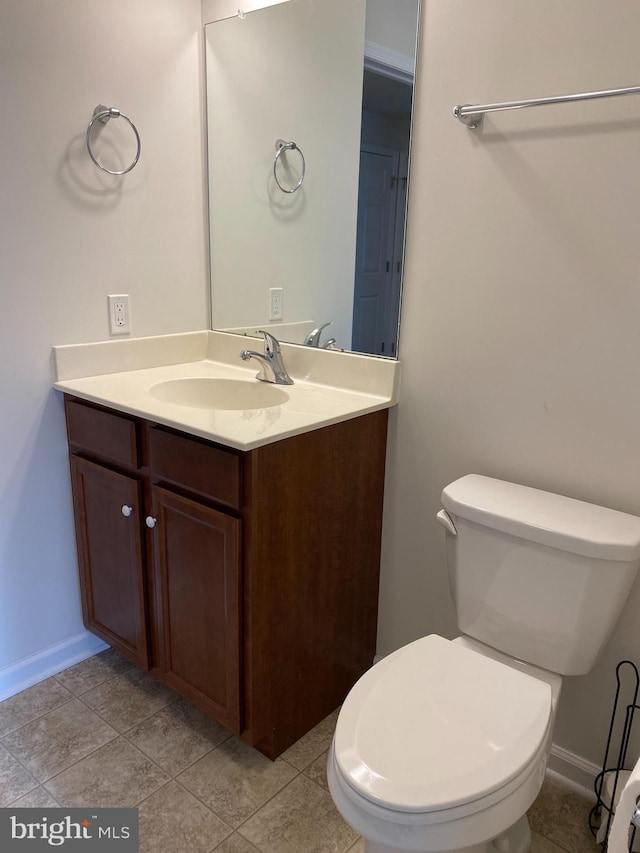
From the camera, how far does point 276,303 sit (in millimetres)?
2059

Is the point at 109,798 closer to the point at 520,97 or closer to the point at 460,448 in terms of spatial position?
the point at 460,448

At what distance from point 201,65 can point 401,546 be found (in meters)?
1.65

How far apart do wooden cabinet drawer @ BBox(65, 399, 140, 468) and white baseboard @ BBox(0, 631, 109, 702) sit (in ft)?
2.22

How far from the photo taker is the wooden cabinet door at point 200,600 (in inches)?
58.5

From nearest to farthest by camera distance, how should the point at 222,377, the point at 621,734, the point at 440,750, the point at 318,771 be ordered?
the point at 440,750 < the point at 621,734 < the point at 318,771 < the point at 222,377

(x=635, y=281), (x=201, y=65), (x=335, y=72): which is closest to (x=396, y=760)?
(x=635, y=281)

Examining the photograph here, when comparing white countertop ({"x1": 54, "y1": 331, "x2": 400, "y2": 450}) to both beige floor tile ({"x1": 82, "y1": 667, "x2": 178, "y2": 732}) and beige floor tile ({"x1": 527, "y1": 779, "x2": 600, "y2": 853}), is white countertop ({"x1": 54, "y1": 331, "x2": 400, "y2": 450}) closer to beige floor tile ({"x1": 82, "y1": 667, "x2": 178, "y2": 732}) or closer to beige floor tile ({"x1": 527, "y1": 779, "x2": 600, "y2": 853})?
beige floor tile ({"x1": 82, "y1": 667, "x2": 178, "y2": 732})

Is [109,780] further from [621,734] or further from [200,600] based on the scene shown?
[621,734]

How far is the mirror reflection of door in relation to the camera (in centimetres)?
161

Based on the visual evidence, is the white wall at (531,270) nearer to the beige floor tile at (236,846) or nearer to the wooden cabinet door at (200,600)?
the wooden cabinet door at (200,600)

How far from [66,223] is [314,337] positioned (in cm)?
78

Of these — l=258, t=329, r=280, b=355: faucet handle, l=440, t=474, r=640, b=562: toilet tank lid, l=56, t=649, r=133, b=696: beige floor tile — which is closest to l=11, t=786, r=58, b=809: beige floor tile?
l=56, t=649, r=133, b=696: beige floor tile

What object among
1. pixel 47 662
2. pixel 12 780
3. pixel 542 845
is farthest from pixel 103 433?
pixel 542 845

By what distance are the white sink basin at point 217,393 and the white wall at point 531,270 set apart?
Answer: 0.45 m
